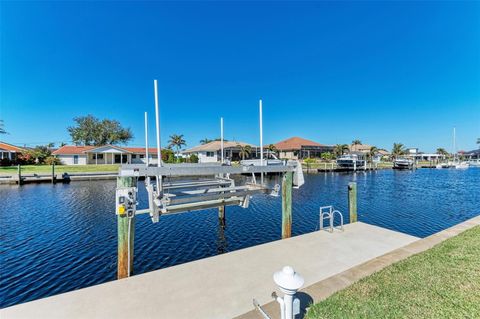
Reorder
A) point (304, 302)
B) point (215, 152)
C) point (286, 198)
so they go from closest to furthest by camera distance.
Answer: point (304, 302), point (286, 198), point (215, 152)

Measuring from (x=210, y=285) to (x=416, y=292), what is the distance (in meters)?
3.28

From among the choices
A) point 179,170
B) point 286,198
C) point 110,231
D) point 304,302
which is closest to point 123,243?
point 179,170

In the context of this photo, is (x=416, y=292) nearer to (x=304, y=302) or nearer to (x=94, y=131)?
(x=304, y=302)

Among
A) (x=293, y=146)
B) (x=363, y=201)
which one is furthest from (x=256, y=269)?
(x=293, y=146)

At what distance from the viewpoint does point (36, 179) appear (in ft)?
80.2

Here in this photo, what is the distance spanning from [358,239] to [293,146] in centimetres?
4903

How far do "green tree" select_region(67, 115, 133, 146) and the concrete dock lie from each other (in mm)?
61171

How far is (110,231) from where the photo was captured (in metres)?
9.83

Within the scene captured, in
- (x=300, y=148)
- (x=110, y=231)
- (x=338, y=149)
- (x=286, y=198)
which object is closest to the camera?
(x=286, y=198)

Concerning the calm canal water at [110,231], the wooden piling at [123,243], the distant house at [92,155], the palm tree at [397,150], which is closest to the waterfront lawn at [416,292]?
the wooden piling at [123,243]

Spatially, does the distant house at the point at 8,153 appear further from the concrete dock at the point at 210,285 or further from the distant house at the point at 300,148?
the distant house at the point at 300,148

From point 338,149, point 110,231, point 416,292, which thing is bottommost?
point 110,231

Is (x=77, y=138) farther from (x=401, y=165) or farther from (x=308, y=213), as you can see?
(x=401, y=165)

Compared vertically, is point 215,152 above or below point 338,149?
below
